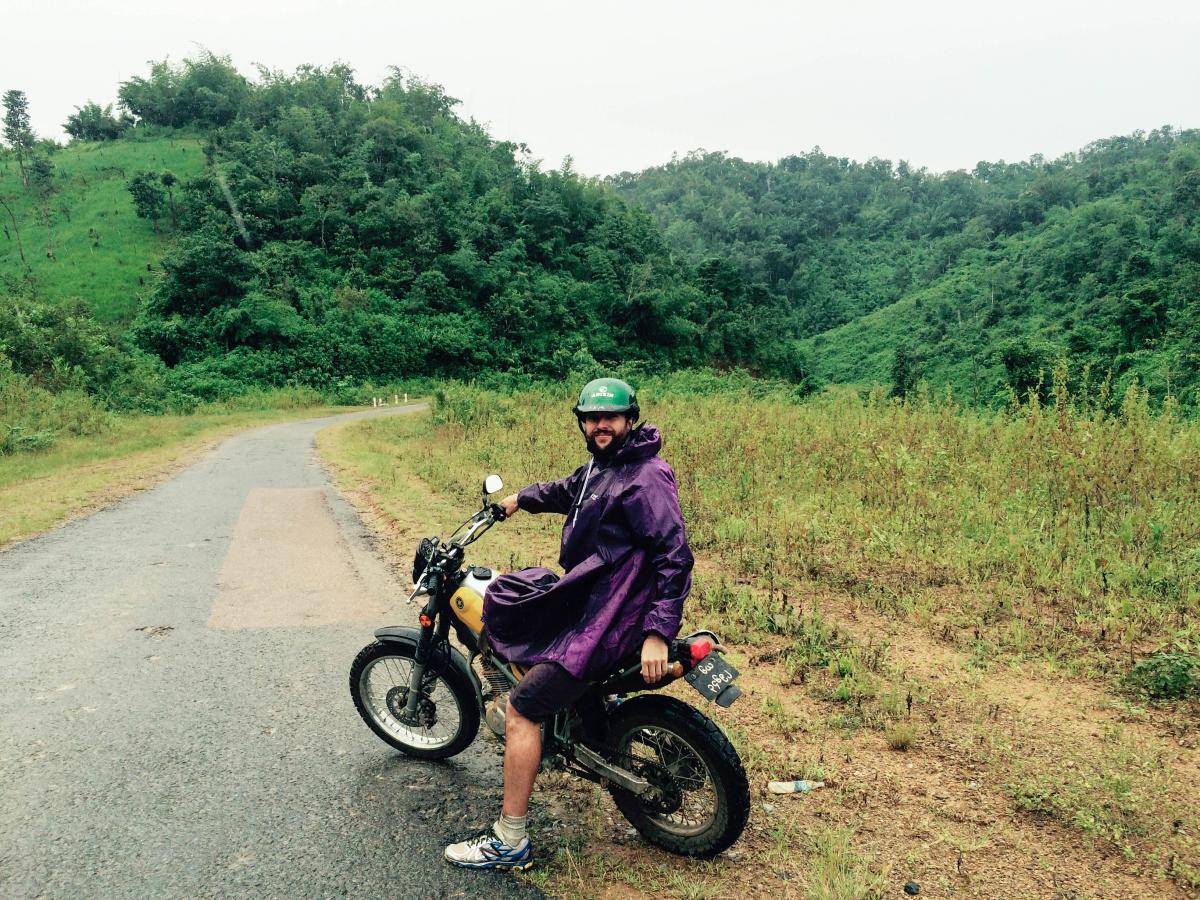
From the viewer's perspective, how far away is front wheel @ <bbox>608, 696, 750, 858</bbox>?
106 inches

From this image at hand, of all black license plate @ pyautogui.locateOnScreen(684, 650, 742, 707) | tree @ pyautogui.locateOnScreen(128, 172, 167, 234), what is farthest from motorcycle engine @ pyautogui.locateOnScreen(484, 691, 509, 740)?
tree @ pyautogui.locateOnScreen(128, 172, 167, 234)

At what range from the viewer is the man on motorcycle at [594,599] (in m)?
2.62

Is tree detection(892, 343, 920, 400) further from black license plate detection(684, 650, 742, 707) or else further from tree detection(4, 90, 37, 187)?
tree detection(4, 90, 37, 187)

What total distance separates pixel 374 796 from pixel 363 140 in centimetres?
6453

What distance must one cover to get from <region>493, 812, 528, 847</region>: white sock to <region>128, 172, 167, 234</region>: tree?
195ft

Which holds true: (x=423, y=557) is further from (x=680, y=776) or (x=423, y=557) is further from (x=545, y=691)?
(x=680, y=776)

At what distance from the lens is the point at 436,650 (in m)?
3.34

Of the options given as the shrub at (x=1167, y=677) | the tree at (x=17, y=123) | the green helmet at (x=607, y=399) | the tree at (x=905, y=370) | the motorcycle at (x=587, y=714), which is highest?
the tree at (x=17, y=123)

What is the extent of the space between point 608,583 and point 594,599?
0.09 meters

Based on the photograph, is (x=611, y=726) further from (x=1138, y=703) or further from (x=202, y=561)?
(x=202, y=561)

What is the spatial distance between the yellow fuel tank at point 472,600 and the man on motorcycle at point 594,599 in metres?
0.19

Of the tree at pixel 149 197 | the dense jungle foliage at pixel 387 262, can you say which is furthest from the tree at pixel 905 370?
the tree at pixel 149 197

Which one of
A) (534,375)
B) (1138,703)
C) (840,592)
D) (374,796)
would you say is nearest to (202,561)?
(374,796)

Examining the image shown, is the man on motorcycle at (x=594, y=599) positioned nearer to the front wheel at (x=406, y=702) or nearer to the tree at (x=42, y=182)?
the front wheel at (x=406, y=702)
